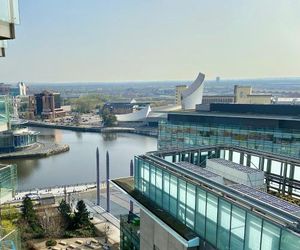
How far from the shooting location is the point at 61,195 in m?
23.5

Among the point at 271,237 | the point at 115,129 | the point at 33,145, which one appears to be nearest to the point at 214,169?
the point at 271,237

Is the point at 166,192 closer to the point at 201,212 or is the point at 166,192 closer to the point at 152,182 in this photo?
the point at 152,182

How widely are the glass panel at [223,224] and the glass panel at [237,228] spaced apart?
4.4 inches

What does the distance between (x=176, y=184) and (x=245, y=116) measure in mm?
14458

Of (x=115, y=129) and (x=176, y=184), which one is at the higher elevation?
(x=176, y=184)

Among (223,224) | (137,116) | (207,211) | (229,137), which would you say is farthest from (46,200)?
(137,116)

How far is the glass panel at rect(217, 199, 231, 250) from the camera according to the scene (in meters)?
6.15

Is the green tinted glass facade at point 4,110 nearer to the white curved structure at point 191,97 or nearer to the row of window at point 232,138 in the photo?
the row of window at point 232,138

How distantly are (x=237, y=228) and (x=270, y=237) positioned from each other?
753mm

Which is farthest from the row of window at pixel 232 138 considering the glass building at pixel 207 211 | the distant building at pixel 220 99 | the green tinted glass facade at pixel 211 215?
the distant building at pixel 220 99

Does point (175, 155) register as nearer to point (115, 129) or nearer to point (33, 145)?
point (33, 145)

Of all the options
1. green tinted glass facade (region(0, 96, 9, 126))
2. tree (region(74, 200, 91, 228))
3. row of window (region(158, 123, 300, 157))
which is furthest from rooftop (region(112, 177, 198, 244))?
row of window (region(158, 123, 300, 157))

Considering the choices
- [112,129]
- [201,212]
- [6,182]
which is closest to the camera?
[6,182]

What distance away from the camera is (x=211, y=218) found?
6598 millimetres
